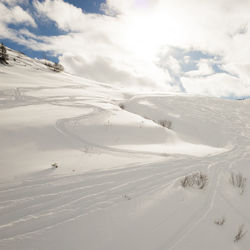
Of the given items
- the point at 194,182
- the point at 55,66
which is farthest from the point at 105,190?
the point at 55,66

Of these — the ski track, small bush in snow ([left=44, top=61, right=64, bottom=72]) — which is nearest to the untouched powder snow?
the ski track

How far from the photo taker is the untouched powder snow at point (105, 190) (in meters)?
2.02

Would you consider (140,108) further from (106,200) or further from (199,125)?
(106,200)

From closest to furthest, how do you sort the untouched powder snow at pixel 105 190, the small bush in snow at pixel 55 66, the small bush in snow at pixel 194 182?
the untouched powder snow at pixel 105 190, the small bush in snow at pixel 194 182, the small bush in snow at pixel 55 66

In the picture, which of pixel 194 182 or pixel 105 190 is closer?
pixel 105 190

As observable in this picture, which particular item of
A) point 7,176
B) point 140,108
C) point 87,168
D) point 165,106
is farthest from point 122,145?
point 165,106

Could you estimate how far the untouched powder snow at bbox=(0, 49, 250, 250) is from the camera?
202 centimetres

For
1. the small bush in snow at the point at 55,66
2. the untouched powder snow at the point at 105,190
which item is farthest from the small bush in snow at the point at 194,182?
the small bush in snow at the point at 55,66

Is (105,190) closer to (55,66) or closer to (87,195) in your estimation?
(87,195)

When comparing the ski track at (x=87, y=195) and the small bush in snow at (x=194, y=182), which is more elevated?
the small bush in snow at (x=194, y=182)

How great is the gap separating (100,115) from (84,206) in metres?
4.94

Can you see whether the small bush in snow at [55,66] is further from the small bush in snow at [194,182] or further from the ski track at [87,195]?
the small bush in snow at [194,182]

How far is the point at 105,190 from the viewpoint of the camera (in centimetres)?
285

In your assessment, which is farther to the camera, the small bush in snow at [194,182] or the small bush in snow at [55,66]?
the small bush in snow at [55,66]
